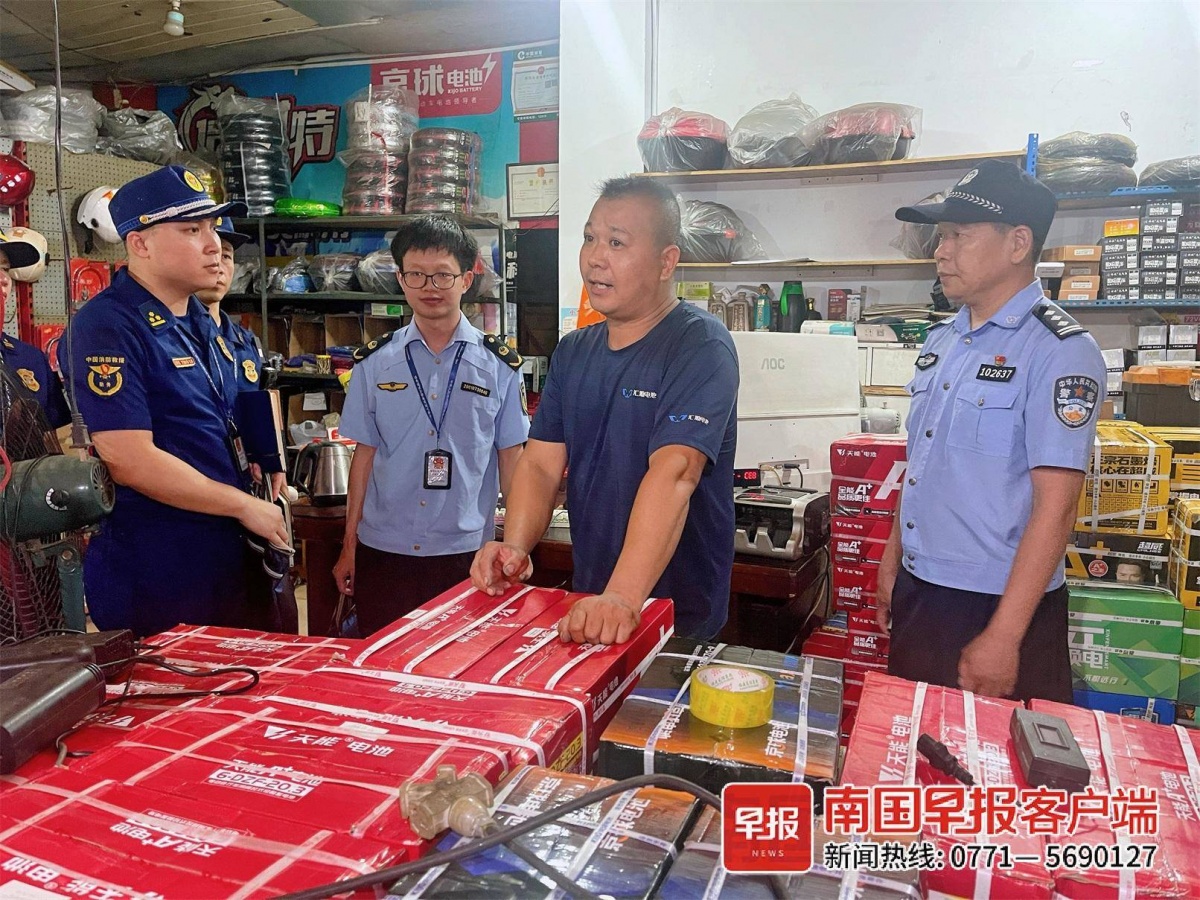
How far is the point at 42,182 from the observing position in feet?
14.5

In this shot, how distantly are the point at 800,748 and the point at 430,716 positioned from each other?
1.13 feet

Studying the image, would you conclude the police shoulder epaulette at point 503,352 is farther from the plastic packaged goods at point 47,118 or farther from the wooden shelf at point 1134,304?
the plastic packaged goods at point 47,118

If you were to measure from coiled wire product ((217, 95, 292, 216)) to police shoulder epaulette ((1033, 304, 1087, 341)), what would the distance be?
4688mm

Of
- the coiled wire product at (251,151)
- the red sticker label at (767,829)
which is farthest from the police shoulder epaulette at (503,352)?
the coiled wire product at (251,151)

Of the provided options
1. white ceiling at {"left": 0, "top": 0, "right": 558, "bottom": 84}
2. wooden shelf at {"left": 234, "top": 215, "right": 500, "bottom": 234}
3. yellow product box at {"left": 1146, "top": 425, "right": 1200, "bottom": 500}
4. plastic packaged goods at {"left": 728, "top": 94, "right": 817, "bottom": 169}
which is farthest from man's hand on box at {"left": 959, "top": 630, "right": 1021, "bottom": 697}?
white ceiling at {"left": 0, "top": 0, "right": 558, "bottom": 84}

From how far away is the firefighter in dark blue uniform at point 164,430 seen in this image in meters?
1.71

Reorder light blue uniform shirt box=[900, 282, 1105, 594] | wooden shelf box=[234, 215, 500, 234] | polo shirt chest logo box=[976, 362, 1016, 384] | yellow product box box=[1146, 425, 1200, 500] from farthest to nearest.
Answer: wooden shelf box=[234, 215, 500, 234]
yellow product box box=[1146, 425, 1200, 500]
polo shirt chest logo box=[976, 362, 1016, 384]
light blue uniform shirt box=[900, 282, 1105, 594]

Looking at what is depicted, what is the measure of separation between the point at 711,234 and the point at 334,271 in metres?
2.34

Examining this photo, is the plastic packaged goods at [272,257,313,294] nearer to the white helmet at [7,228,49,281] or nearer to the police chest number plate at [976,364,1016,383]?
the white helmet at [7,228,49,281]

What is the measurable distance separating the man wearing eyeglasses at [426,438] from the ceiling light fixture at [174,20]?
2860mm

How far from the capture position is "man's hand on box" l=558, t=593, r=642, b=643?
100 cm

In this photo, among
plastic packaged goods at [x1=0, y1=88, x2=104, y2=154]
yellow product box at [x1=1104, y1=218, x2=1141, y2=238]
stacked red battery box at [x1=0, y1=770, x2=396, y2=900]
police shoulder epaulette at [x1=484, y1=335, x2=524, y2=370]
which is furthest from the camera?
plastic packaged goods at [x1=0, y1=88, x2=104, y2=154]

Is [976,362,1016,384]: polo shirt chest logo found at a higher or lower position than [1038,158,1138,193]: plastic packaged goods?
lower

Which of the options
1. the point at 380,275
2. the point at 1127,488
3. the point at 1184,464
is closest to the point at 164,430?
the point at 1127,488
